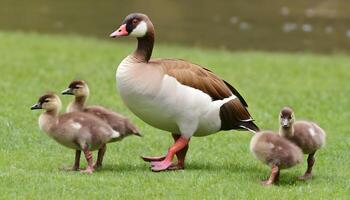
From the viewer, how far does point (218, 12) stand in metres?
29.3

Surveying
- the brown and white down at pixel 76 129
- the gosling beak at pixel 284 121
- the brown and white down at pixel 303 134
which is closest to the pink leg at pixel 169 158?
the brown and white down at pixel 76 129

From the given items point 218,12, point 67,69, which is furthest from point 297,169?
point 218,12

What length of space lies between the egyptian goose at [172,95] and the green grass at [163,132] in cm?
47

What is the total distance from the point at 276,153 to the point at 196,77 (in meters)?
1.44

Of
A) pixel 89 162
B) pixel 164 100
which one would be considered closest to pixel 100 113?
pixel 89 162

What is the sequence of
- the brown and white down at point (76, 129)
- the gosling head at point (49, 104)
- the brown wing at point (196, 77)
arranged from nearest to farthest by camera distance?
the brown and white down at point (76, 129) < the gosling head at point (49, 104) < the brown wing at point (196, 77)

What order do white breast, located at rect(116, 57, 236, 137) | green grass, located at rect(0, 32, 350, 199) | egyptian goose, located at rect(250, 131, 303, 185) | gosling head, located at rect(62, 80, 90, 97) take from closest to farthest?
green grass, located at rect(0, 32, 350, 199) → egyptian goose, located at rect(250, 131, 303, 185) → white breast, located at rect(116, 57, 236, 137) → gosling head, located at rect(62, 80, 90, 97)

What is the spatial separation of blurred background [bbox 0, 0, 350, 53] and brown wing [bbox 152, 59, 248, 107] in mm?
12819

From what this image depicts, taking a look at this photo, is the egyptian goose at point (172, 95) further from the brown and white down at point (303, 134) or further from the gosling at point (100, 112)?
the brown and white down at point (303, 134)

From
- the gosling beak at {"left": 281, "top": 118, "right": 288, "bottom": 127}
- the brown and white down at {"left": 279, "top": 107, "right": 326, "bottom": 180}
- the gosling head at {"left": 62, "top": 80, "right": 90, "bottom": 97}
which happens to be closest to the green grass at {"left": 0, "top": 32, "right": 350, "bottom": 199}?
the brown and white down at {"left": 279, "top": 107, "right": 326, "bottom": 180}

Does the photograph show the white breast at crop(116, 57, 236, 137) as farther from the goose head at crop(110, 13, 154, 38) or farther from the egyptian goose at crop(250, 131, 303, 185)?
the egyptian goose at crop(250, 131, 303, 185)

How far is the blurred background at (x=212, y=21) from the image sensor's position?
76.9 feet

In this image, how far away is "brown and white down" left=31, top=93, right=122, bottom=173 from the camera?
859 cm

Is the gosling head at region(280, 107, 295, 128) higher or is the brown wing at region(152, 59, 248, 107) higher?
the brown wing at region(152, 59, 248, 107)
